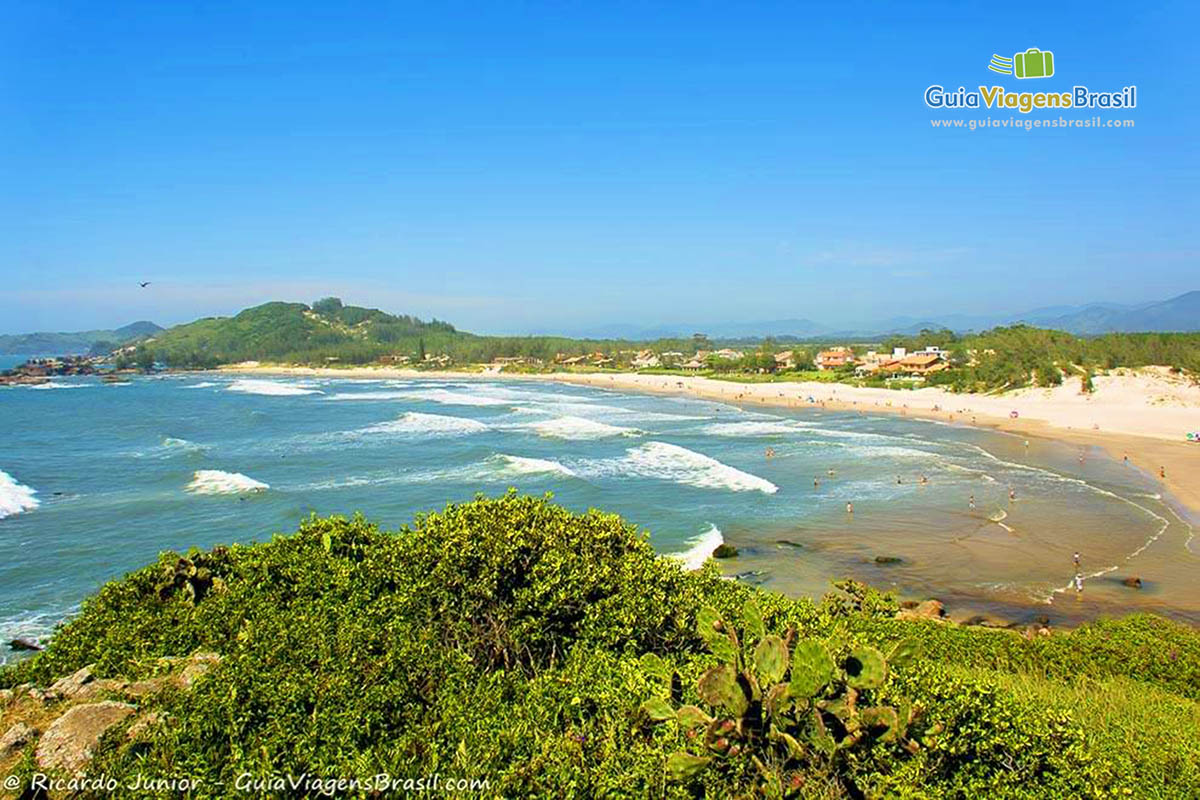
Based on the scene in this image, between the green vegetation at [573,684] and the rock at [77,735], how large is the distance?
0.30 metres

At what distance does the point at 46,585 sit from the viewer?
2408cm

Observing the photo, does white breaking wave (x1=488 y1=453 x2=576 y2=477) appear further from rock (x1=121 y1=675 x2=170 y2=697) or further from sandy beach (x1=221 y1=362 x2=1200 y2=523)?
rock (x1=121 y1=675 x2=170 y2=697)

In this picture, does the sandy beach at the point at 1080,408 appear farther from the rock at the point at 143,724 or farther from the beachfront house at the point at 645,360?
the beachfront house at the point at 645,360

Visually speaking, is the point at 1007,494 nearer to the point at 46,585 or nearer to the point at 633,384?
the point at 46,585

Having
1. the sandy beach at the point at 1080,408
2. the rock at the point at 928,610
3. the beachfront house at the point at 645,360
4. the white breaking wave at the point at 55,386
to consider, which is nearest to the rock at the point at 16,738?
the rock at the point at 928,610

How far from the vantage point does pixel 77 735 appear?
7.41m

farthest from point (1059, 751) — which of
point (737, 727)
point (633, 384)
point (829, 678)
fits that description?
point (633, 384)

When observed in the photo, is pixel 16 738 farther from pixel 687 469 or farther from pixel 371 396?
pixel 371 396

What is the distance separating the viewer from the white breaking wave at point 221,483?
37.8m

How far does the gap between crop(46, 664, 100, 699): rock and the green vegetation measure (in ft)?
1.49

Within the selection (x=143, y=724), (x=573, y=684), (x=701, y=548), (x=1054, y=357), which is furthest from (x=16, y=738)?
(x=1054, y=357)

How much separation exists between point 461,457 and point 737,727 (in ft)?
142

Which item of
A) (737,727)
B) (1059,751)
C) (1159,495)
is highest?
(737,727)

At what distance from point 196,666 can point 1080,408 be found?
76.8m
